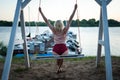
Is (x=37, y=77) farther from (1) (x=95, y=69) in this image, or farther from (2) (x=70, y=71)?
(1) (x=95, y=69)

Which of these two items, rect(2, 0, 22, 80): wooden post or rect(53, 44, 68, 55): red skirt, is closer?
rect(2, 0, 22, 80): wooden post

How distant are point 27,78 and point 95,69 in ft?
6.98

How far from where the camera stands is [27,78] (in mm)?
7207

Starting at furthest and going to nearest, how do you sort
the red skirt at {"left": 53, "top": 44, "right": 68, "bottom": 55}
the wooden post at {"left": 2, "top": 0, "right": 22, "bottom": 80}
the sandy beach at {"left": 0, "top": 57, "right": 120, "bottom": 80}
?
the sandy beach at {"left": 0, "top": 57, "right": 120, "bottom": 80}
the red skirt at {"left": 53, "top": 44, "right": 68, "bottom": 55}
the wooden post at {"left": 2, "top": 0, "right": 22, "bottom": 80}

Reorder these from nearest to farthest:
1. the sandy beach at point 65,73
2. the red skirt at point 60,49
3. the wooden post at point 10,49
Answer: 1. the wooden post at point 10,49
2. the red skirt at point 60,49
3. the sandy beach at point 65,73

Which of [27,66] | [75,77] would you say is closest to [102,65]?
[75,77]

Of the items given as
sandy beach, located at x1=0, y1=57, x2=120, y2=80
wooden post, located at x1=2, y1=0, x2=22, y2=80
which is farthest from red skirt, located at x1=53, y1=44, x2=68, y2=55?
wooden post, located at x1=2, y1=0, x2=22, y2=80

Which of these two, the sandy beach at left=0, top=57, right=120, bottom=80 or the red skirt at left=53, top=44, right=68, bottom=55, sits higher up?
the red skirt at left=53, top=44, right=68, bottom=55


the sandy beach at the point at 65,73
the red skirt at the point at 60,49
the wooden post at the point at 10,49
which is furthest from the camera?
the sandy beach at the point at 65,73

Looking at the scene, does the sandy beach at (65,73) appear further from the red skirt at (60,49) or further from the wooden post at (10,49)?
the wooden post at (10,49)

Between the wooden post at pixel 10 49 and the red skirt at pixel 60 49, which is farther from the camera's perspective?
the red skirt at pixel 60 49

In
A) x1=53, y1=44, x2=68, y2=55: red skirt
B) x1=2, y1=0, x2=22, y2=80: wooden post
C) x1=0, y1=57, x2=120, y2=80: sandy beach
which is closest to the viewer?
x1=2, y1=0, x2=22, y2=80: wooden post

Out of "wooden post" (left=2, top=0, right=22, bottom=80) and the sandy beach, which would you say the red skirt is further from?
"wooden post" (left=2, top=0, right=22, bottom=80)

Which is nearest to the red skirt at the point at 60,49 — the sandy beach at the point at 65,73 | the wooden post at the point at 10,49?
the sandy beach at the point at 65,73
